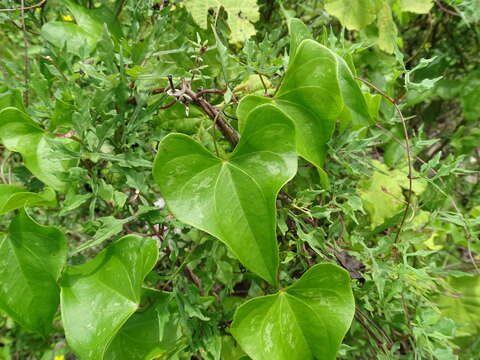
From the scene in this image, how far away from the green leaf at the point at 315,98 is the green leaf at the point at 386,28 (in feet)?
1.84

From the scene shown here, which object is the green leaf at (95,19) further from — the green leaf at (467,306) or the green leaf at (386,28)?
the green leaf at (467,306)

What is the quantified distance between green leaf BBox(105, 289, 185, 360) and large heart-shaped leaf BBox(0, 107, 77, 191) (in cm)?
22

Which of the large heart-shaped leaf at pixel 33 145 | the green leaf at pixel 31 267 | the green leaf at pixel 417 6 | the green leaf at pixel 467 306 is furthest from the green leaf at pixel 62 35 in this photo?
the green leaf at pixel 467 306

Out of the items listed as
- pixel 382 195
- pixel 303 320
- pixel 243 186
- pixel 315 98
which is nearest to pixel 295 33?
pixel 315 98

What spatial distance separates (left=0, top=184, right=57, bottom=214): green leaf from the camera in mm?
506

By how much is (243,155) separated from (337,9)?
0.59 m

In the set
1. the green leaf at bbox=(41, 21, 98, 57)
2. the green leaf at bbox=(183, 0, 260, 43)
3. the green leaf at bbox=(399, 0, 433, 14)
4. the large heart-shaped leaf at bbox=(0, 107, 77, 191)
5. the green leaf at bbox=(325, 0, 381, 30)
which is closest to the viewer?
the large heart-shaped leaf at bbox=(0, 107, 77, 191)

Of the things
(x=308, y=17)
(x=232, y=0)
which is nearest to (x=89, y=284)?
(x=232, y=0)

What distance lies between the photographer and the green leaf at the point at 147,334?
22.1 inches

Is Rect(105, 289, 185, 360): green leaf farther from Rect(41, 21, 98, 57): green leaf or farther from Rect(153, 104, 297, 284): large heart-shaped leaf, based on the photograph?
Rect(41, 21, 98, 57): green leaf

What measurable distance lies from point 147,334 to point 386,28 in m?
0.91

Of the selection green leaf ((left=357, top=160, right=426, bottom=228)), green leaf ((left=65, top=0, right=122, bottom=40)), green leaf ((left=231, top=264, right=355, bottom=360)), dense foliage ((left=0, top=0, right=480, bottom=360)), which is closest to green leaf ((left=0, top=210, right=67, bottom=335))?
dense foliage ((left=0, top=0, right=480, bottom=360))

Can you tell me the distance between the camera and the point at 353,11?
918 millimetres

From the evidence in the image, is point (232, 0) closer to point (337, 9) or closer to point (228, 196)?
point (337, 9)
